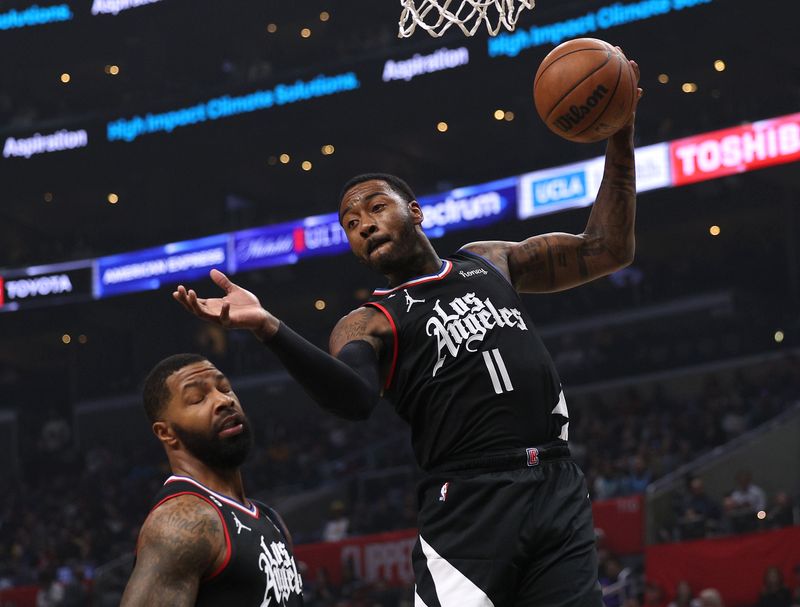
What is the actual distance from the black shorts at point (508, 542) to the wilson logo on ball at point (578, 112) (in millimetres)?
1208

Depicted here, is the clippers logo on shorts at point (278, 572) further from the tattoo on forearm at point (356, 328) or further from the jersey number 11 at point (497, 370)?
the jersey number 11 at point (497, 370)

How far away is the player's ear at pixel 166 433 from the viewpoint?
12.8 feet

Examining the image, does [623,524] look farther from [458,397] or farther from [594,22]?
[458,397]

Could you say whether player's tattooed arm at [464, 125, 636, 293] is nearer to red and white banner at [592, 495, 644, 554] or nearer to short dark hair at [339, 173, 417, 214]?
short dark hair at [339, 173, 417, 214]

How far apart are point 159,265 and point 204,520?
20778 millimetres

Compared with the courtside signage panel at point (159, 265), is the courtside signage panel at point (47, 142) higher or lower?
higher

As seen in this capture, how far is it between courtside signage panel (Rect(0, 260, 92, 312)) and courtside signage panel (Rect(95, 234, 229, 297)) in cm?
32

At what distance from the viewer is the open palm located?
331 centimetres

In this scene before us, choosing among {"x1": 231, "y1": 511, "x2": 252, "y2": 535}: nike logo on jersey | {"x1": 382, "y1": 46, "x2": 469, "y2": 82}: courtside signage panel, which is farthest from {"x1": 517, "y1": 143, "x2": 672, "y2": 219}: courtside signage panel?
{"x1": 231, "y1": 511, "x2": 252, "y2": 535}: nike logo on jersey

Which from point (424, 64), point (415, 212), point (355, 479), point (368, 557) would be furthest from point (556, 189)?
point (415, 212)

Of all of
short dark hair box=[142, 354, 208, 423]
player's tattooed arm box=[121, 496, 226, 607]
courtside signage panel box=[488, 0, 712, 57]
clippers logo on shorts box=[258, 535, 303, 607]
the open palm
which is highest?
courtside signage panel box=[488, 0, 712, 57]

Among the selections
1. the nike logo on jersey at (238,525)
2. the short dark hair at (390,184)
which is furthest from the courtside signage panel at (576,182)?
the nike logo on jersey at (238,525)

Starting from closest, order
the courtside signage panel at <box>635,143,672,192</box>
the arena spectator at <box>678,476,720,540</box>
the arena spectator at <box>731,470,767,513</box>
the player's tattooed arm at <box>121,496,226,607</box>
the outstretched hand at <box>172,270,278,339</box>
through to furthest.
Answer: the outstretched hand at <box>172,270,278,339</box> < the player's tattooed arm at <box>121,496,226,607</box> < the arena spectator at <box>678,476,720,540</box> < the arena spectator at <box>731,470,767,513</box> < the courtside signage panel at <box>635,143,672,192</box>

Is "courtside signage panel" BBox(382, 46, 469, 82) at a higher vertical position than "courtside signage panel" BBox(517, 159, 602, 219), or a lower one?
higher
